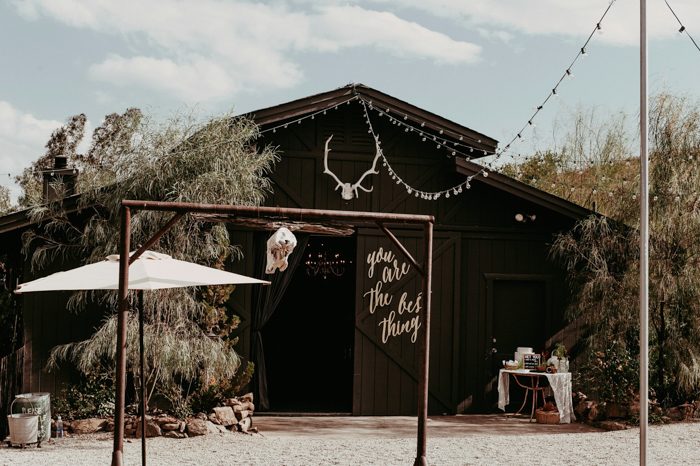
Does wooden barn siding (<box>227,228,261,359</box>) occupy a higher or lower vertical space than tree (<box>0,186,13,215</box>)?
lower

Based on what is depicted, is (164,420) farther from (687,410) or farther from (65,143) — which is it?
(65,143)

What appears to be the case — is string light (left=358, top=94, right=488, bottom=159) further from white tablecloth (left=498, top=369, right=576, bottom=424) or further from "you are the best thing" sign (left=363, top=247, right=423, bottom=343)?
white tablecloth (left=498, top=369, right=576, bottom=424)

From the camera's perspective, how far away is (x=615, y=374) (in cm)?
1164

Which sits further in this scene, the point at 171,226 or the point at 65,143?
the point at 65,143

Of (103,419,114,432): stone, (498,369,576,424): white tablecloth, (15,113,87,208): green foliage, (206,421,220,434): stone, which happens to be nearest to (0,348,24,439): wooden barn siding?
(103,419,114,432): stone

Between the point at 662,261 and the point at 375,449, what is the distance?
15.7ft

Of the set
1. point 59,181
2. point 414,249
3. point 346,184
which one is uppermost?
point 346,184

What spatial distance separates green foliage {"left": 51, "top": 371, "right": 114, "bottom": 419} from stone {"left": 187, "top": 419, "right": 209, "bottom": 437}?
101cm

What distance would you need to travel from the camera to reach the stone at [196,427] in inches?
402

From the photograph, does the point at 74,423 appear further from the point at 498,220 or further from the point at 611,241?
the point at 611,241

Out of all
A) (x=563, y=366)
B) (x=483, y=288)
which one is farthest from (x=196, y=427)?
(x=563, y=366)

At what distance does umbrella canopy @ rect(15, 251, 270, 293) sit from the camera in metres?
7.20

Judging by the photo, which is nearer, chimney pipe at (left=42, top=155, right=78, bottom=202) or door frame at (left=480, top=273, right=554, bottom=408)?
chimney pipe at (left=42, top=155, right=78, bottom=202)

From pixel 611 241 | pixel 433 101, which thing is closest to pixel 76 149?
pixel 433 101
